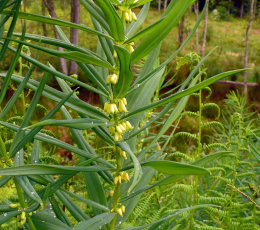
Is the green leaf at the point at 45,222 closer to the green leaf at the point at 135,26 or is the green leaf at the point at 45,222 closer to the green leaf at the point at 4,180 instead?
the green leaf at the point at 4,180

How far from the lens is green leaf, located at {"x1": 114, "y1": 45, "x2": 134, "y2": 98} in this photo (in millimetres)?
324

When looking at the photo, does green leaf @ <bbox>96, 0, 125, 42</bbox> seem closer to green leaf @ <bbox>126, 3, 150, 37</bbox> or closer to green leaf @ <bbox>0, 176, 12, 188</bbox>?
green leaf @ <bbox>126, 3, 150, 37</bbox>

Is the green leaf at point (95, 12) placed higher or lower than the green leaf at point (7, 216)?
higher

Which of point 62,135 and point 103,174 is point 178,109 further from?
point 62,135

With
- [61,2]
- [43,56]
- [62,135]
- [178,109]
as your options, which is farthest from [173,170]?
[61,2]

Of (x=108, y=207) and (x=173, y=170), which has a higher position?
(x=173, y=170)

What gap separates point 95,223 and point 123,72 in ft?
0.68

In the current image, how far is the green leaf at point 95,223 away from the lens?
0.39 meters

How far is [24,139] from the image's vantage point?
0.38 meters

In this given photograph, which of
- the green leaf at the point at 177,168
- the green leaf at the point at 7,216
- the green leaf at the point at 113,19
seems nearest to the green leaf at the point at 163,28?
the green leaf at the point at 113,19

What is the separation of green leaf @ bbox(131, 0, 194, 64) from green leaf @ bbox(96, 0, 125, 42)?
0.10 feet

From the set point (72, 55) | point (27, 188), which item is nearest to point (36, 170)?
point (27, 188)

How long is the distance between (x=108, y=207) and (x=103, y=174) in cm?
6

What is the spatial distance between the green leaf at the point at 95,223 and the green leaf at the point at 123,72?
0.17 metres
